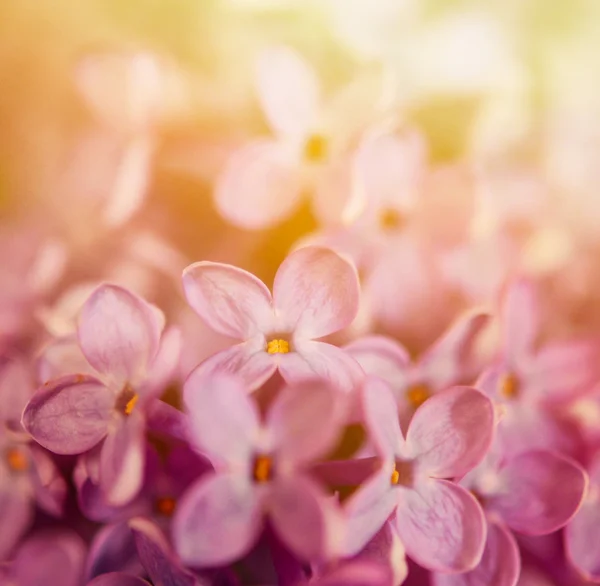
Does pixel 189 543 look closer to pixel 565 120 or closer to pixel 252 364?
pixel 252 364

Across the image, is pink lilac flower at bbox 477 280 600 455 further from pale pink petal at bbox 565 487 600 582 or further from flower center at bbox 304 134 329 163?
flower center at bbox 304 134 329 163

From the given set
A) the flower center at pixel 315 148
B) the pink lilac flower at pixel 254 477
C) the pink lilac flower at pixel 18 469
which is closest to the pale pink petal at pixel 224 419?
the pink lilac flower at pixel 254 477

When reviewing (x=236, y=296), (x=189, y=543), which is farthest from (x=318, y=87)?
(x=189, y=543)

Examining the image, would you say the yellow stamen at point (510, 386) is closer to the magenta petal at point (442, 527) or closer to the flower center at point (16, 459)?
the magenta petal at point (442, 527)

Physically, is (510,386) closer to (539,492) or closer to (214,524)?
(539,492)

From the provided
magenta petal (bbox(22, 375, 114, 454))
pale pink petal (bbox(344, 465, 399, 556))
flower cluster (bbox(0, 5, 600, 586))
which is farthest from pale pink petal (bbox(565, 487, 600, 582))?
magenta petal (bbox(22, 375, 114, 454))

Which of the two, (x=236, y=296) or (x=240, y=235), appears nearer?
A: (x=236, y=296)
